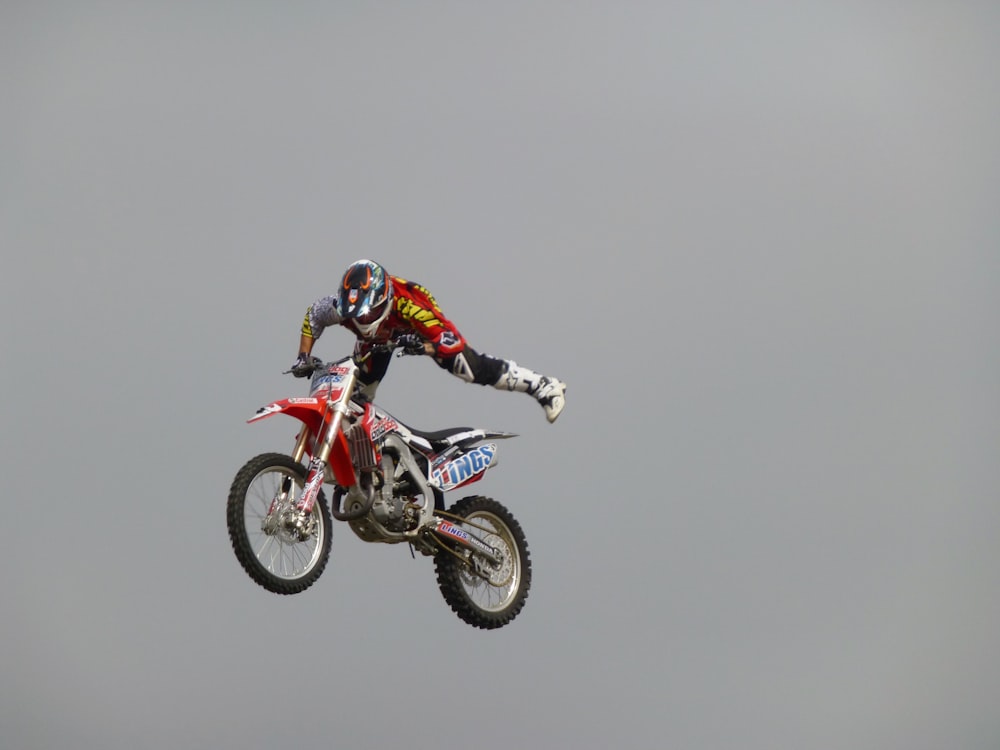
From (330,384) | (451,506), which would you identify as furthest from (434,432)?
(330,384)

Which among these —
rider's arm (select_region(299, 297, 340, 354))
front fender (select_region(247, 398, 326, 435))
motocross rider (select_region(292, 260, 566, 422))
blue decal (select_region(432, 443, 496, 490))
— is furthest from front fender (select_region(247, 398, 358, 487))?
rider's arm (select_region(299, 297, 340, 354))

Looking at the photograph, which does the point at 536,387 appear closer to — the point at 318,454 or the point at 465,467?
the point at 465,467

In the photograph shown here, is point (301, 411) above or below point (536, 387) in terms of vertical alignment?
below

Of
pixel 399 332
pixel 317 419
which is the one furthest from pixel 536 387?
pixel 317 419

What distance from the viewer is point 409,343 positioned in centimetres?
1967

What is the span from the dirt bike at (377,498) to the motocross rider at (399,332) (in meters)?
0.44

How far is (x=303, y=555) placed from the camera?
1878 cm

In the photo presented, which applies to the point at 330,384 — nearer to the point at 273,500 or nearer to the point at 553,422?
the point at 273,500

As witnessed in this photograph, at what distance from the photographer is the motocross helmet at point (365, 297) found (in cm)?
2003

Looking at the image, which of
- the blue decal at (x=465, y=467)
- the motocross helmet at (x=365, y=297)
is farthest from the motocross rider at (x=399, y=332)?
the blue decal at (x=465, y=467)

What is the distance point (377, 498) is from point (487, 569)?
7.16 feet

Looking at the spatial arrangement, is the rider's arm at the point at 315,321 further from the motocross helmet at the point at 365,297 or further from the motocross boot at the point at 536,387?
the motocross boot at the point at 536,387

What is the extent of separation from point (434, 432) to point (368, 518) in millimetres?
1742

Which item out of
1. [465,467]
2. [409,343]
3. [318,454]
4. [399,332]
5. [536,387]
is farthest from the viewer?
[536,387]
